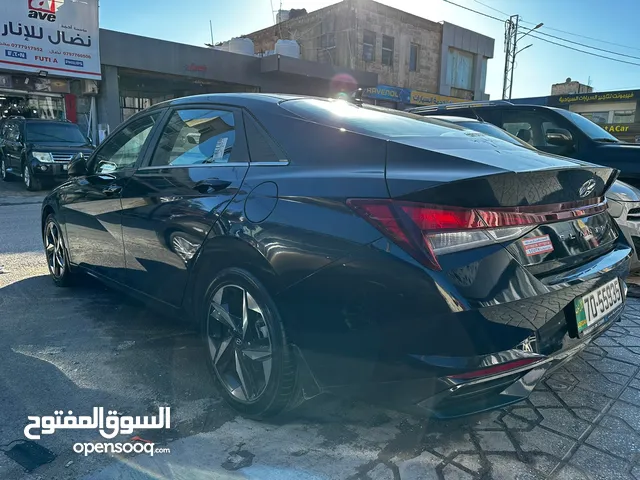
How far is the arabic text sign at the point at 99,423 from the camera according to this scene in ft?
8.02

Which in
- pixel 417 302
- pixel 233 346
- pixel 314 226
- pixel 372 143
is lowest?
pixel 233 346

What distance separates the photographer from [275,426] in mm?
2486

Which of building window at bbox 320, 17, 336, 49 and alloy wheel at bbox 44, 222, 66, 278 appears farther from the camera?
building window at bbox 320, 17, 336, 49

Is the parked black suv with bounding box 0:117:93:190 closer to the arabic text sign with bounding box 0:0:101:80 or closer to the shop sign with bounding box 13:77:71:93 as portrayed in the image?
the arabic text sign with bounding box 0:0:101:80

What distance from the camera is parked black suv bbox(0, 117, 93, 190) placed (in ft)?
38.8

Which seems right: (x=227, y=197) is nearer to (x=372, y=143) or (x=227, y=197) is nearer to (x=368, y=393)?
(x=372, y=143)

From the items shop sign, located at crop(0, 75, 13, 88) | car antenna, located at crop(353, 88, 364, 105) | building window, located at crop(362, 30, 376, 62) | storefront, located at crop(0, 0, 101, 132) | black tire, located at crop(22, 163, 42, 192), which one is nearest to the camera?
car antenna, located at crop(353, 88, 364, 105)

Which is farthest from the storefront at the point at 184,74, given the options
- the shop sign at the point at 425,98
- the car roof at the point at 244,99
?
the car roof at the point at 244,99

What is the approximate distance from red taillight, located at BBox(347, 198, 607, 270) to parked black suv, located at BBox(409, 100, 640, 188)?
464 centimetres

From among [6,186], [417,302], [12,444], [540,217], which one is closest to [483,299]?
[417,302]

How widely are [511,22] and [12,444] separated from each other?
1396 inches

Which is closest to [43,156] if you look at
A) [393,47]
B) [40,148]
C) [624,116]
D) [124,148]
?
[40,148]

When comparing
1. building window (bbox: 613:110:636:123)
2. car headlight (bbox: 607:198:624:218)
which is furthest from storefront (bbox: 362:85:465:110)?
car headlight (bbox: 607:198:624:218)

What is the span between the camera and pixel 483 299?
1.85 meters
